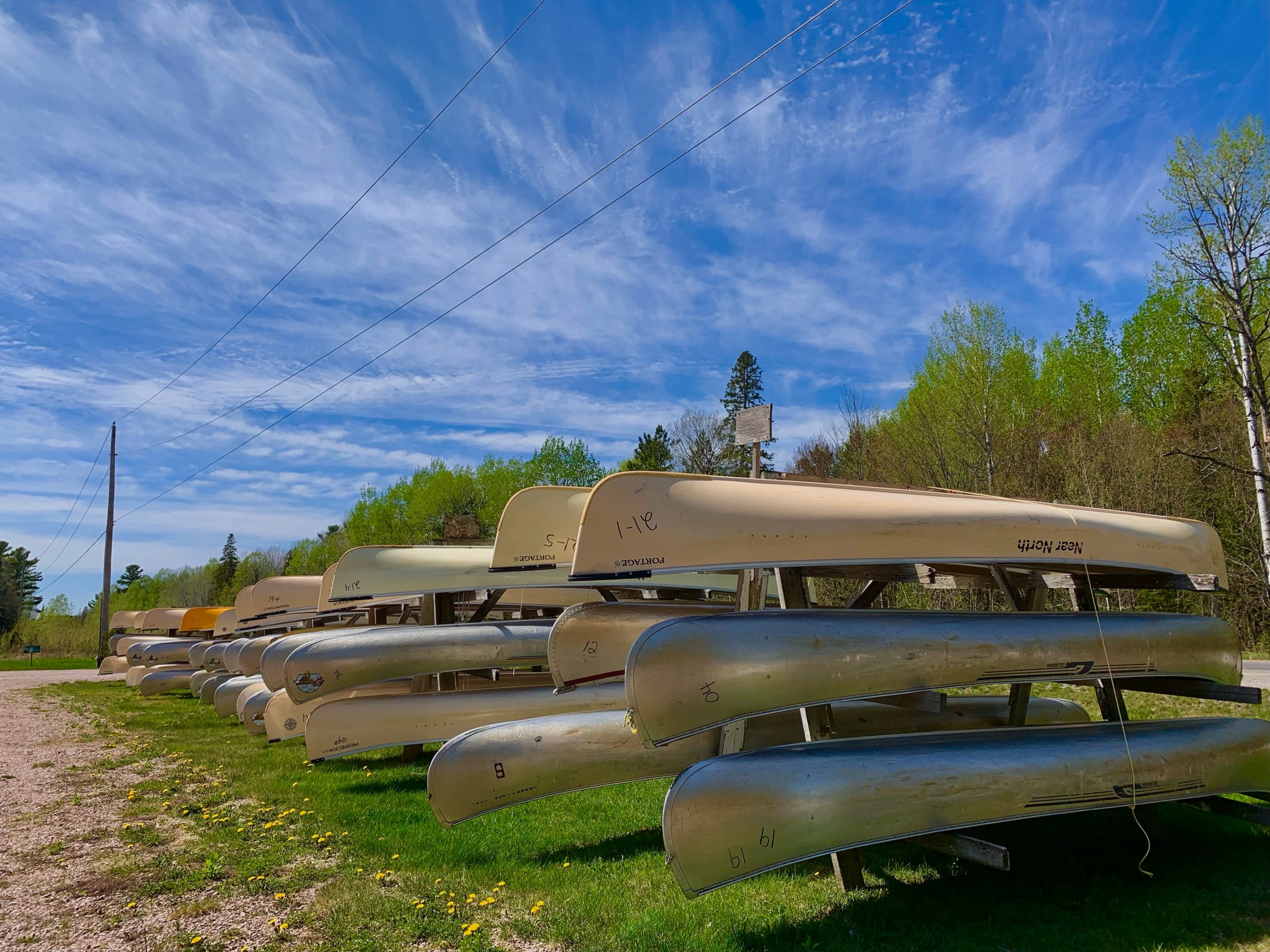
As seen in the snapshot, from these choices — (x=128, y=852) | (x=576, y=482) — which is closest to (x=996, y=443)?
(x=128, y=852)

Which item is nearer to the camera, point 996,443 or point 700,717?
point 700,717

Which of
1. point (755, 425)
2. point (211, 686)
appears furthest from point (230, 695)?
point (755, 425)

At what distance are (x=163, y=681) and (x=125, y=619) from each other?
1212cm

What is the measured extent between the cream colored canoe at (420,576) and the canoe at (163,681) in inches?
449

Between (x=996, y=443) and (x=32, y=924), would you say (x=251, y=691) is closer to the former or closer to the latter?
(x=32, y=924)

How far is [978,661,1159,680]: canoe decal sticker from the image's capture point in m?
4.55

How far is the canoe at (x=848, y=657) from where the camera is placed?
396 centimetres

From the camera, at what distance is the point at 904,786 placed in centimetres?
400

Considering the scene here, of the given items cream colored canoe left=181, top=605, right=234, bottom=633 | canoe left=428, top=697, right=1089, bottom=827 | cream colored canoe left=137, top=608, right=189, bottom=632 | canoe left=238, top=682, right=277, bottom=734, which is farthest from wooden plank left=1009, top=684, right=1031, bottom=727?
cream colored canoe left=137, top=608, right=189, bottom=632

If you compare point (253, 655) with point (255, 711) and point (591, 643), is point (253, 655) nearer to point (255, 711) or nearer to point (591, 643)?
point (255, 711)

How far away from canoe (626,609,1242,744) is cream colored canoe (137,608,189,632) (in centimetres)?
2127

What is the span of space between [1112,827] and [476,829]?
440cm

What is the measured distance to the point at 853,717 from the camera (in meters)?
5.96

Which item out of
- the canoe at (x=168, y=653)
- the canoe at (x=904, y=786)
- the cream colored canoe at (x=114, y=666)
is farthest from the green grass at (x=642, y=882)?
the cream colored canoe at (x=114, y=666)
